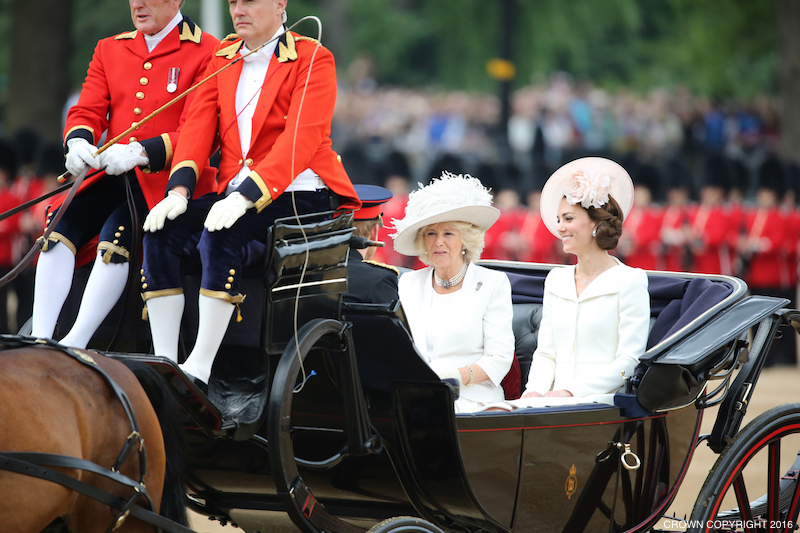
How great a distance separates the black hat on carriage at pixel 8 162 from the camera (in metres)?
10.4

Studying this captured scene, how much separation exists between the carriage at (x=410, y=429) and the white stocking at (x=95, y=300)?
0.53ft

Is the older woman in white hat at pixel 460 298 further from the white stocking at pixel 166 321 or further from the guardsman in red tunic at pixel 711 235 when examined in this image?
the guardsman in red tunic at pixel 711 235

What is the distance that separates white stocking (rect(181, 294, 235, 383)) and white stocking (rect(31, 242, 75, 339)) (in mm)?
477

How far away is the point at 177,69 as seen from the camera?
3510mm

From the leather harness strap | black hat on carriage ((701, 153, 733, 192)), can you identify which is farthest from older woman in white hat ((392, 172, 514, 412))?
black hat on carriage ((701, 153, 733, 192))

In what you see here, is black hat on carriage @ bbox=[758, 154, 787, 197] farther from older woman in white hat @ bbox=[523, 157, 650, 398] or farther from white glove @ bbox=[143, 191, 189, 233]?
white glove @ bbox=[143, 191, 189, 233]

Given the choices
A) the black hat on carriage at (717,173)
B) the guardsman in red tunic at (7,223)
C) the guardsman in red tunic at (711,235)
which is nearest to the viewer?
the guardsman in red tunic at (7,223)

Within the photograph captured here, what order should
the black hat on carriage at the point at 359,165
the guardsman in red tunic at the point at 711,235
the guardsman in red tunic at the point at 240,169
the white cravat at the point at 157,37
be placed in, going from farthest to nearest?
the black hat on carriage at the point at 359,165 < the guardsman in red tunic at the point at 711,235 < the white cravat at the point at 157,37 < the guardsman in red tunic at the point at 240,169

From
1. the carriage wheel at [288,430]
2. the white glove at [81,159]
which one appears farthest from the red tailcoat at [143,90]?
the carriage wheel at [288,430]

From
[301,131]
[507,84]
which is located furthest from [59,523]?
[507,84]

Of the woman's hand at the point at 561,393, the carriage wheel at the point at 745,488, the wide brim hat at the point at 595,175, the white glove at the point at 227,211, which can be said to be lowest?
the carriage wheel at the point at 745,488

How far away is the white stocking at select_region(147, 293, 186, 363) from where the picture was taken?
3129mm

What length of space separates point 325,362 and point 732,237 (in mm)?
8808

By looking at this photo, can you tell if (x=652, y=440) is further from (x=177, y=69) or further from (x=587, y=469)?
(x=177, y=69)
